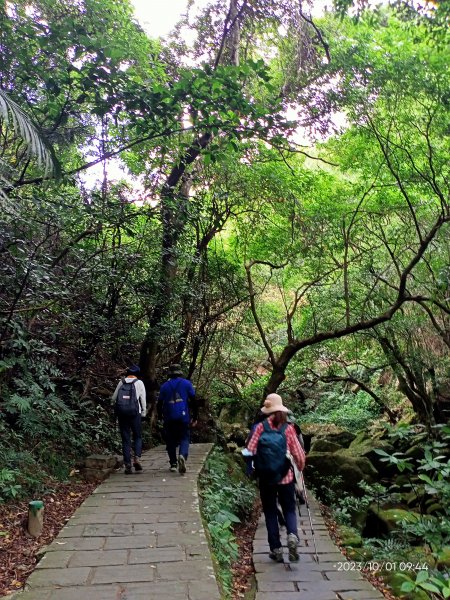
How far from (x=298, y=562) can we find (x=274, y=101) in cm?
531

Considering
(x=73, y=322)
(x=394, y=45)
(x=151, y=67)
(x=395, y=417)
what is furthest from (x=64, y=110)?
(x=395, y=417)

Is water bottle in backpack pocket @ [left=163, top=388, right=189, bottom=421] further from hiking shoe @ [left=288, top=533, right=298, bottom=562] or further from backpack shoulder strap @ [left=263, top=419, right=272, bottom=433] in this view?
hiking shoe @ [left=288, top=533, right=298, bottom=562]

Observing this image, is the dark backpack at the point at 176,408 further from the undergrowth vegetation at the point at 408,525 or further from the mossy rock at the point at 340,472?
the mossy rock at the point at 340,472

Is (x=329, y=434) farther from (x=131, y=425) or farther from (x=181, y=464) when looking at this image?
(x=131, y=425)

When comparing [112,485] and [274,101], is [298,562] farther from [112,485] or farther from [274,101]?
[274,101]

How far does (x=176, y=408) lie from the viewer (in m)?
7.39

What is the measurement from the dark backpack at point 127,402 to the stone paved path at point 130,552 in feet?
3.59

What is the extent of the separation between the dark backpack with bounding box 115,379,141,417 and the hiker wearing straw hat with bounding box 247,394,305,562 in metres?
2.84

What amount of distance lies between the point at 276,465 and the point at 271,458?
85 mm

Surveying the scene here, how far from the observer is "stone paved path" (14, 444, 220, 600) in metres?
3.59

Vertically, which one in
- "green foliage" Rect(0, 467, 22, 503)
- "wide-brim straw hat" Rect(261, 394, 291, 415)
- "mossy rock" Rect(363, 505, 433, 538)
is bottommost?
"mossy rock" Rect(363, 505, 433, 538)

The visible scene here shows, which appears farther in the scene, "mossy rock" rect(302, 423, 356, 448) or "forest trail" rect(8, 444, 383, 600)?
"mossy rock" rect(302, 423, 356, 448)

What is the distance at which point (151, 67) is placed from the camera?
7301 millimetres

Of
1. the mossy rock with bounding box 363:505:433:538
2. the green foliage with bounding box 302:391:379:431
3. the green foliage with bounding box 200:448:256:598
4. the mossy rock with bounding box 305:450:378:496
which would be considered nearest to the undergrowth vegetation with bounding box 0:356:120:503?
the green foliage with bounding box 200:448:256:598
